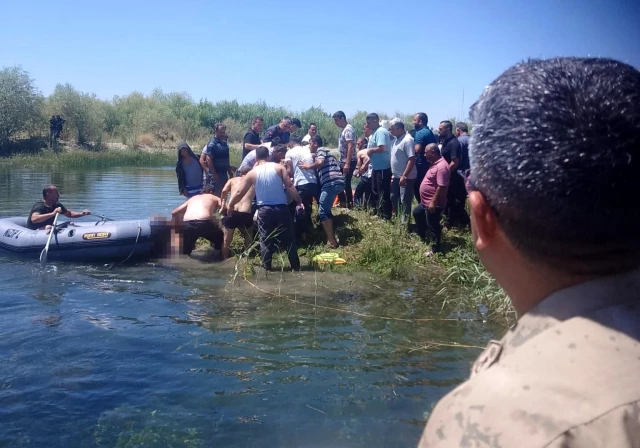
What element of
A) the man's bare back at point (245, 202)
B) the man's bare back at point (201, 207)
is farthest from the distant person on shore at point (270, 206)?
the man's bare back at point (201, 207)

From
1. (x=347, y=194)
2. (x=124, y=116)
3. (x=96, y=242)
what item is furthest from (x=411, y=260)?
(x=124, y=116)

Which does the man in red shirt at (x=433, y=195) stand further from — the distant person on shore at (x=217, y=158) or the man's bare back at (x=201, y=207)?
the distant person on shore at (x=217, y=158)

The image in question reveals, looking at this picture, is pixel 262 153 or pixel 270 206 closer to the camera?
pixel 270 206

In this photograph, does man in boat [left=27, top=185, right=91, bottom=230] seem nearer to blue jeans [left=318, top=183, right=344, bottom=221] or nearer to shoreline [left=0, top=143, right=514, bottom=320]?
shoreline [left=0, top=143, right=514, bottom=320]

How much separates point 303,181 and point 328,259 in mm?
1427

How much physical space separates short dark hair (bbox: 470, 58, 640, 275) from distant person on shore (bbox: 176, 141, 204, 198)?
30.7 feet

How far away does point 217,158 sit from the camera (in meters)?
10.4

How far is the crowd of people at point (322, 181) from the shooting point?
8.51 m

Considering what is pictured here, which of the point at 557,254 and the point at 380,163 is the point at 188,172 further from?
the point at 557,254

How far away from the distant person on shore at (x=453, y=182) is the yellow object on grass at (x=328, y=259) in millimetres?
2110

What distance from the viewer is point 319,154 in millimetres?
9578

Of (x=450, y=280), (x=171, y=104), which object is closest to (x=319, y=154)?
(x=450, y=280)

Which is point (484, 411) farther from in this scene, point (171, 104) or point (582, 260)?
point (171, 104)

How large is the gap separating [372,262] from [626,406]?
26.1 ft
